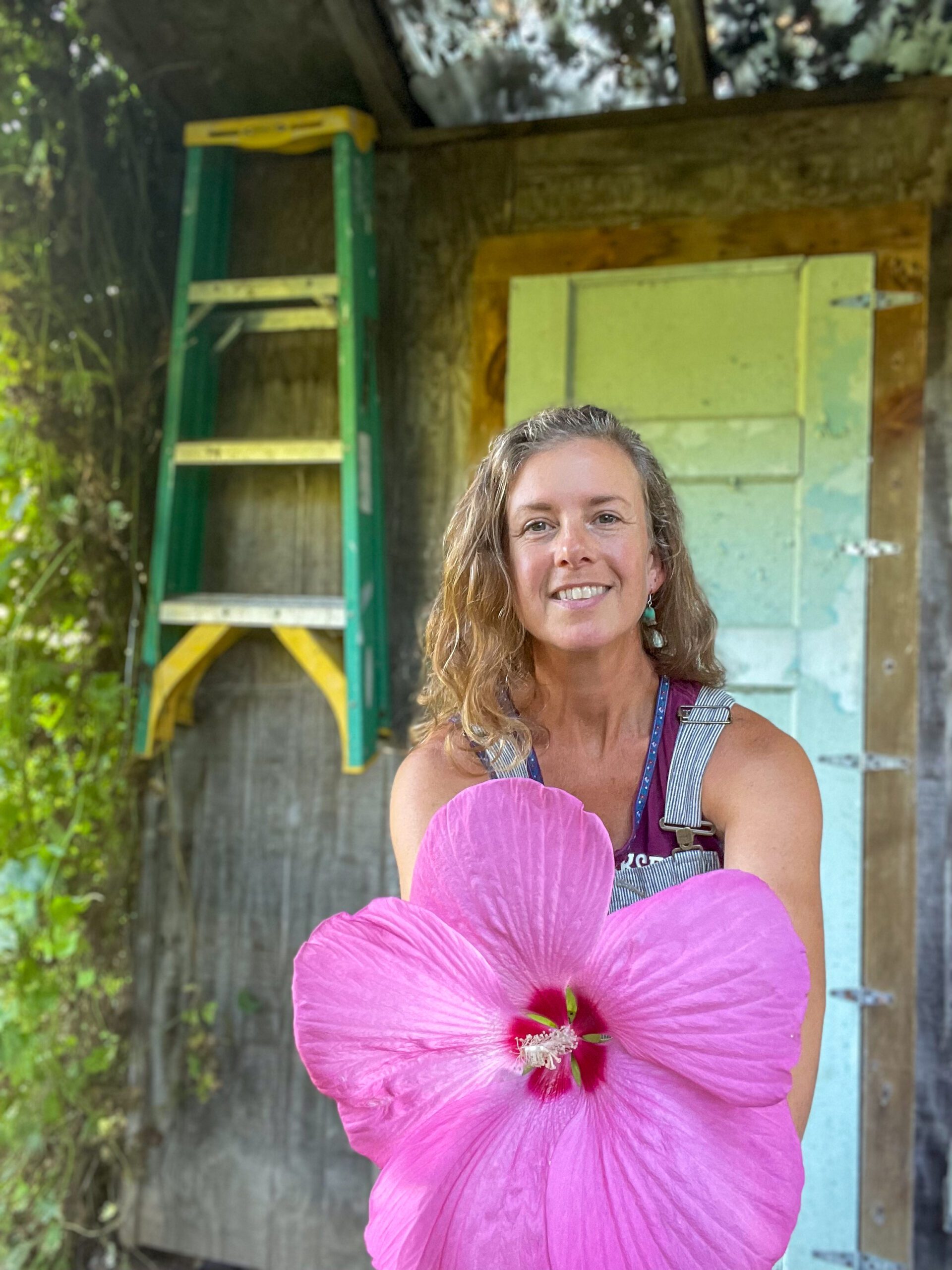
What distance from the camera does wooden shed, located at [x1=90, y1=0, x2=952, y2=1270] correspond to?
6.23 feet

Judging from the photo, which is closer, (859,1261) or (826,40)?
(859,1261)

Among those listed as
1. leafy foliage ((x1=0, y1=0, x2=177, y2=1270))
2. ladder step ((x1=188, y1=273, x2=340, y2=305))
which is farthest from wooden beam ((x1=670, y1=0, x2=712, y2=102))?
leafy foliage ((x1=0, y1=0, x2=177, y2=1270))

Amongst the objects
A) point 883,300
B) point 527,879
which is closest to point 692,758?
point 527,879

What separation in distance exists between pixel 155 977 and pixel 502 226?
1.87m

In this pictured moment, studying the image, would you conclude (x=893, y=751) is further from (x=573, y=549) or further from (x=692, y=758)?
(x=573, y=549)

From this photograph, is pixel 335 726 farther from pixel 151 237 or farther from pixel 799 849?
pixel 799 849

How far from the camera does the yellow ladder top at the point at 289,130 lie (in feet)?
6.70

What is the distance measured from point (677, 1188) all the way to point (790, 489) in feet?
5.17

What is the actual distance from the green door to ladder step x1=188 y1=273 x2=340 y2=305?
0.49 meters

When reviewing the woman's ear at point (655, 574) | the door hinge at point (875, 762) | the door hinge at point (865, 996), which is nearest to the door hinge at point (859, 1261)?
the door hinge at point (865, 996)

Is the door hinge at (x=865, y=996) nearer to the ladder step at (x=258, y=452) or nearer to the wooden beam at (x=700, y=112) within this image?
the ladder step at (x=258, y=452)

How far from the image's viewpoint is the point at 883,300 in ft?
6.23

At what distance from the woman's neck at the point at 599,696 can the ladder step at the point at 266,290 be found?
1.29m

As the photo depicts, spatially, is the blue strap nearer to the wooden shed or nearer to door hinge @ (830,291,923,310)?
the wooden shed
